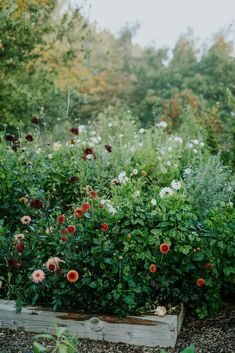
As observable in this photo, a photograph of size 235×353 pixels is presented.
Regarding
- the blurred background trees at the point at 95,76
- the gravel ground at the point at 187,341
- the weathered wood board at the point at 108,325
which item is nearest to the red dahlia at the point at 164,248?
the weathered wood board at the point at 108,325

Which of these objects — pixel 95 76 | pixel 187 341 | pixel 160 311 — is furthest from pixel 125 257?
pixel 95 76

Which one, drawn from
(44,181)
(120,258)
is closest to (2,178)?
(44,181)

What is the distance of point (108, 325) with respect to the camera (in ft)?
9.30

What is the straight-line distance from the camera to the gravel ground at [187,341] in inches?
109

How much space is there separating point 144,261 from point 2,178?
152 cm

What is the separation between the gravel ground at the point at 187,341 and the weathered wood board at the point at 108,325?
48 millimetres

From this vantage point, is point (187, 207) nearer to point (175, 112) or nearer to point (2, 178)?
point (2, 178)

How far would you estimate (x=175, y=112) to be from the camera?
14.3m

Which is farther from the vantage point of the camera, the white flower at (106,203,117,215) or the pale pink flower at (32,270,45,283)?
the white flower at (106,203,117,215)

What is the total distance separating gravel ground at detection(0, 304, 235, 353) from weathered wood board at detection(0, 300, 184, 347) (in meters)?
0.05

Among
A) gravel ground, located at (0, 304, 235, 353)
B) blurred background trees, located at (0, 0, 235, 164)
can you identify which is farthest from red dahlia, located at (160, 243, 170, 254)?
blurred background trees, located at (0, 0, 235, 164)

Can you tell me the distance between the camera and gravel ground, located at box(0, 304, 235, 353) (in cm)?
276

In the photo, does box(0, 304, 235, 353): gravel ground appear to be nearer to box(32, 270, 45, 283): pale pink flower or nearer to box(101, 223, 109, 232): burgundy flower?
box(32, 270, 45, 283): pale pink flower

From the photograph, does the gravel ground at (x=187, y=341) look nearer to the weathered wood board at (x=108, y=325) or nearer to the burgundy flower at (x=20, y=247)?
the weathered wood board at (x=108, y=325)
